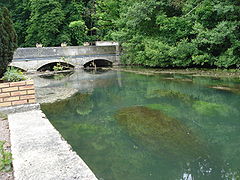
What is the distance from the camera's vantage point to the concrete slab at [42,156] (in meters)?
2.32

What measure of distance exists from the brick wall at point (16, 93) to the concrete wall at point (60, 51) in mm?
18663

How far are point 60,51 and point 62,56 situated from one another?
49 cm

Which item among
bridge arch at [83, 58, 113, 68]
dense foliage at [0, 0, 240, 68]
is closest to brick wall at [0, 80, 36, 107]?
dense foliage at [0, 0, 240, 68]

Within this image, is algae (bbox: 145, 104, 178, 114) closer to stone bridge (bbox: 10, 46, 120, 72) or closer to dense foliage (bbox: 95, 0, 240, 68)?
dense foliage (bbox: 95, 0, 240, 68)

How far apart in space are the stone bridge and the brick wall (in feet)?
60.9

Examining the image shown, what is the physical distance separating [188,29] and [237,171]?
46.1 feet

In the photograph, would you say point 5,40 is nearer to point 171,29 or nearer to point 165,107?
point 165,107

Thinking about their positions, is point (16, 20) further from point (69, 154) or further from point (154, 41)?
point (69, 154)

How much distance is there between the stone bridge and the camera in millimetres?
22250

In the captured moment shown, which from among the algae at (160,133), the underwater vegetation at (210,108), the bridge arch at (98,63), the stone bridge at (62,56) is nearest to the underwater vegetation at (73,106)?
the algae at (160,133)

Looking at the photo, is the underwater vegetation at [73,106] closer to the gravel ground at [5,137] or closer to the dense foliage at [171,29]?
the gravel ground at [5,137]

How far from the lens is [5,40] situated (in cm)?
526

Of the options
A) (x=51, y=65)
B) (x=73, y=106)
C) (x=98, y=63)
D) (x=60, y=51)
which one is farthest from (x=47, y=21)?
(x=73, y=106)

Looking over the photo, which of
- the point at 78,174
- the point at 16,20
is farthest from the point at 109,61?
the point at 78,174
